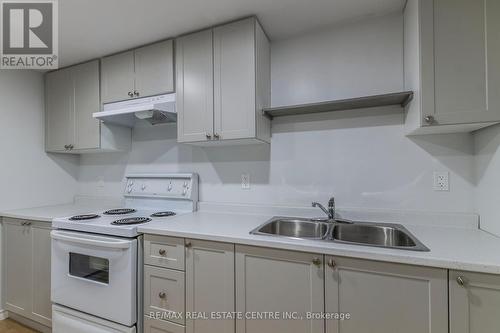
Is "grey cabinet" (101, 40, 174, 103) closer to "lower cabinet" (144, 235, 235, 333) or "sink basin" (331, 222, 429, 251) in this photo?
"lower cabinet" (144, 235, 235, 333)

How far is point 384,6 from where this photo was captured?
1568mm

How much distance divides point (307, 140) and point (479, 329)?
1300 millimetres


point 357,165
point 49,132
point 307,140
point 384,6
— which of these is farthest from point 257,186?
point 49,132

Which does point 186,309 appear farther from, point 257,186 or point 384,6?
point 384,6

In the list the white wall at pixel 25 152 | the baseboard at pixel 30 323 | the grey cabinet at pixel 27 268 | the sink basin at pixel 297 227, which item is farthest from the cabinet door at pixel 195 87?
the baseboard at pixel 30 323

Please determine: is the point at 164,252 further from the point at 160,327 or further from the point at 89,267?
the point at 89,267

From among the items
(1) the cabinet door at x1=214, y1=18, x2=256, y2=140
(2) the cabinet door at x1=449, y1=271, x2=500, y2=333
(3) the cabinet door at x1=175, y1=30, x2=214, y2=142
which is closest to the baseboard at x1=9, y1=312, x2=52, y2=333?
(3) the cabinet door at x1=175, y1=30, x2=214, y2=142

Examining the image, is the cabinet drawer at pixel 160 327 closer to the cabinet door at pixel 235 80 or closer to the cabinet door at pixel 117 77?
the cabinet door at pixel 235 80

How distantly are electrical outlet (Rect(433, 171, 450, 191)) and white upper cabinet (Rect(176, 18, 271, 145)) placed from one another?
3.72 ft

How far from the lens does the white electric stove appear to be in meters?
1.52

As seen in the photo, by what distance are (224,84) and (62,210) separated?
1949 millimetres

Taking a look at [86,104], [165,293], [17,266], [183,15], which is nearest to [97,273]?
[165,293]

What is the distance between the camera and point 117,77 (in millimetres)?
2135

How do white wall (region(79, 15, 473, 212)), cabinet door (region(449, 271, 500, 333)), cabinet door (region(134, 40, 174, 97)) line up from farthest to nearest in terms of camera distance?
cabinet door (region(134, 40, 174, 97)), white wall (region(79, 15, 473, 212)), cabinet door (region(449, 271, 500, 333))
